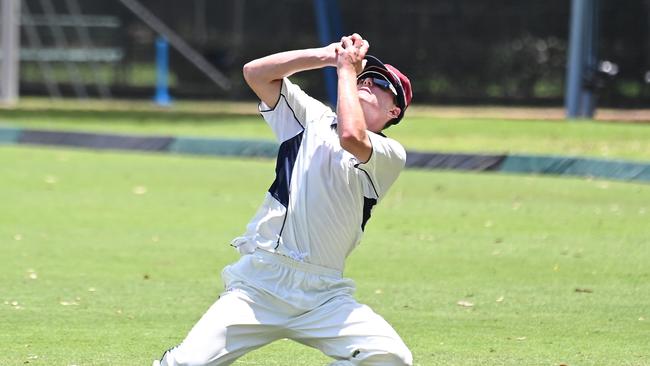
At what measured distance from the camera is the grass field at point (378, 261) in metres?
7.41

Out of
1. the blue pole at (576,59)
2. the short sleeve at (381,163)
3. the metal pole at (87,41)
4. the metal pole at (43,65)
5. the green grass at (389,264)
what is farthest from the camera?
the metal pole at (43,65)

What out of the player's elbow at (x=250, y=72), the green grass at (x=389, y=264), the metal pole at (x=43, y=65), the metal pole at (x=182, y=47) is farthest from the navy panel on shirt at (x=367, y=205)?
the metal pole at (x=43, y=65)

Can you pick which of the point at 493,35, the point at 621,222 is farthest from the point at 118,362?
the point at 493,35

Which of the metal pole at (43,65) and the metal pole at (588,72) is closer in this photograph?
the metal pole at (588,72)

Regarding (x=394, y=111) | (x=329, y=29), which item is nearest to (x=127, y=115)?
(x=329, y=29)

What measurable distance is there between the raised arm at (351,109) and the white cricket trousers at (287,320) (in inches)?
21.0

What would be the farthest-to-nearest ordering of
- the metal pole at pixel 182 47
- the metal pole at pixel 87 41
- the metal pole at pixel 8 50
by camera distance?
the metal pole at pixel 87 41
the metal pole at pixel 182 47
the metal pole at pixel 8 50

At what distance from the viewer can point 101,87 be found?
30125 mm

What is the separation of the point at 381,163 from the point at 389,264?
4.64 m

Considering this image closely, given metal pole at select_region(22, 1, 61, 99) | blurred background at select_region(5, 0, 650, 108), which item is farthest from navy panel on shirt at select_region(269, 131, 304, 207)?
metal pole at select_region(22, 1, 61, 99)

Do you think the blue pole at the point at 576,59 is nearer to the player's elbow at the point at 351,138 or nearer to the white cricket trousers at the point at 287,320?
the white cricket trousers at the point at 287,320

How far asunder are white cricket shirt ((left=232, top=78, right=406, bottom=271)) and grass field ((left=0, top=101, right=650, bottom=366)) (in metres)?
1.57

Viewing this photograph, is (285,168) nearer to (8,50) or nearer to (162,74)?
(8,50)

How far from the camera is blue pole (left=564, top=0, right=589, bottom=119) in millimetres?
21703
